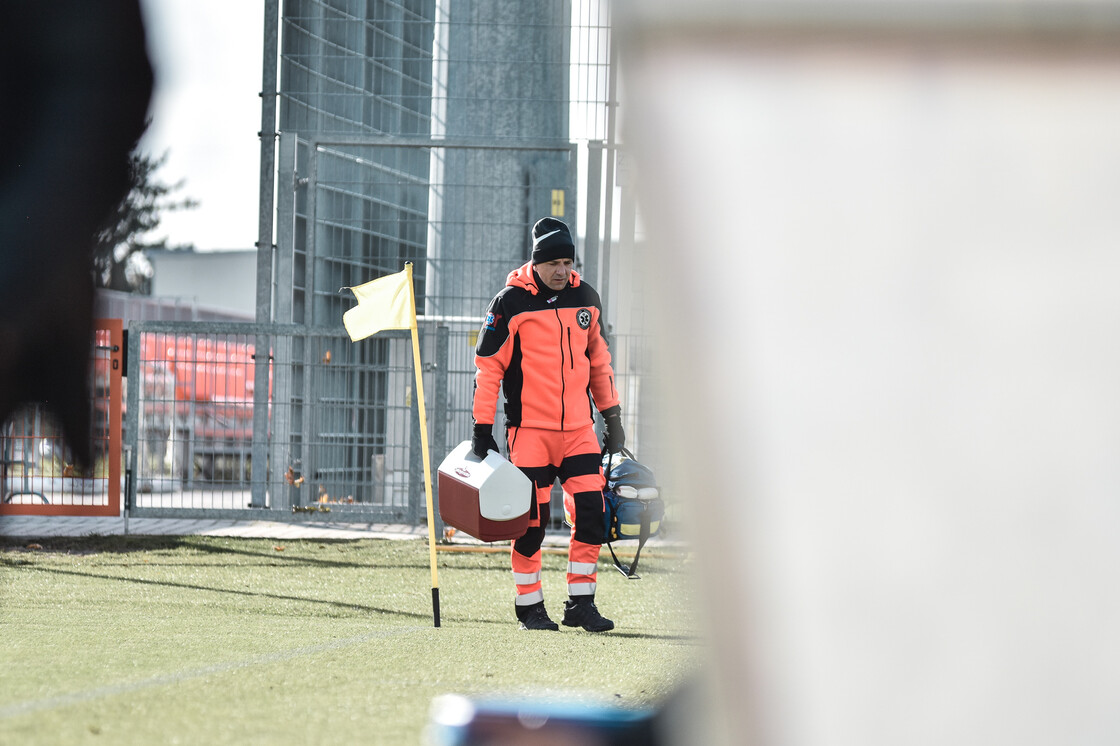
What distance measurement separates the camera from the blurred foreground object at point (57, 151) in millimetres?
2467

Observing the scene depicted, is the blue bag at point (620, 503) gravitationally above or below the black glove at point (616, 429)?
below

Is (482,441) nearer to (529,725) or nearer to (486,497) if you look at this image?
(486,497)

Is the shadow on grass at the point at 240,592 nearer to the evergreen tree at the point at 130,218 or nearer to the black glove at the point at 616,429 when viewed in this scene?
the black glove at the point at 616,429

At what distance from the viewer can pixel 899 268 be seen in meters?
0.62

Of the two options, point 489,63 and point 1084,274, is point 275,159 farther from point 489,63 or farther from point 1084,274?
point 1084,274

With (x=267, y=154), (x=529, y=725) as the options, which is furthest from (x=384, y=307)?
(x=267, y=154)

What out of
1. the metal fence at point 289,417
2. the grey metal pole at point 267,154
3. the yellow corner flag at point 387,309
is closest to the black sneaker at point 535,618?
the yellow corner flag at point 387,309

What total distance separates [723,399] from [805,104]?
169 mm

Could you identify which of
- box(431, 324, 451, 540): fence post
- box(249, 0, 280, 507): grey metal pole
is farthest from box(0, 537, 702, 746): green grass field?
box(249, 0, 280, 507): grey metal pole

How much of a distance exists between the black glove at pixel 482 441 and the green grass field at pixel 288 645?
0.72 meters

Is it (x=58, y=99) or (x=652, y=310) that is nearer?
(x=652, y=310)

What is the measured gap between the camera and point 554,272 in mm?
4820

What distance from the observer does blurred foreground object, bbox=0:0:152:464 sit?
8.09 feet

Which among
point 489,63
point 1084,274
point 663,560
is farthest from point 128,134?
point 489,63
